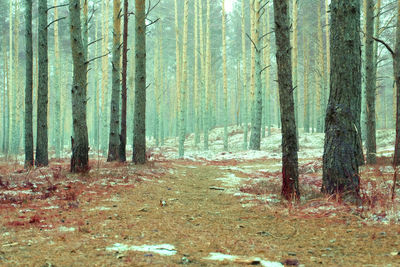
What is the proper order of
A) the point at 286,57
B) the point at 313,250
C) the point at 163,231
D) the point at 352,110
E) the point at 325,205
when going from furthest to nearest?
the point at 286,57 < the point at 352,110 < the point at 325,205 < the point at 163,231 < the point at 313,250

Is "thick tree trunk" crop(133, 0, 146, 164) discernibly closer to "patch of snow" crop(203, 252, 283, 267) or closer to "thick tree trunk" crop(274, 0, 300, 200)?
"thick tree trunk" crop(274, 0, 300, 200)

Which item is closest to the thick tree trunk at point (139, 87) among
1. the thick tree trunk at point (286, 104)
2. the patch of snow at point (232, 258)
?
the thick tree trunk at point (286, 104)

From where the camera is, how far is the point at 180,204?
189 inches

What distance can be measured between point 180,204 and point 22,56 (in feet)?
90.4

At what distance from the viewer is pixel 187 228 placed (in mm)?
3297

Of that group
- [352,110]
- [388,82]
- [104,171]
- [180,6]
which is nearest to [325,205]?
[352,110]

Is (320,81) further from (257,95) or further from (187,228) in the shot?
(187,228)

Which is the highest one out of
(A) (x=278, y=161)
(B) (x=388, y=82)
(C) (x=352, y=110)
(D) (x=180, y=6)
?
(D) (x=180, y=6)

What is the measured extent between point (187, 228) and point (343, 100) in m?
2.79

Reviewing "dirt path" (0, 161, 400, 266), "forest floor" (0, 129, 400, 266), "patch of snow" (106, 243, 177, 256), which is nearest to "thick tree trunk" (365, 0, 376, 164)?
"forest floor" (0, 129, 400, 266)

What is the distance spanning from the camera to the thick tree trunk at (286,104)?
4.57m

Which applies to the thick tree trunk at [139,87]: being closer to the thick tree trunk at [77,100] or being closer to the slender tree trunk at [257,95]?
the thick tree trunk at [77,100]

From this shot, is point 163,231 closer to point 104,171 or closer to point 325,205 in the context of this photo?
point 325,205

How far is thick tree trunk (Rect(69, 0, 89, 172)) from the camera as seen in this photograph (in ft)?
22.3
